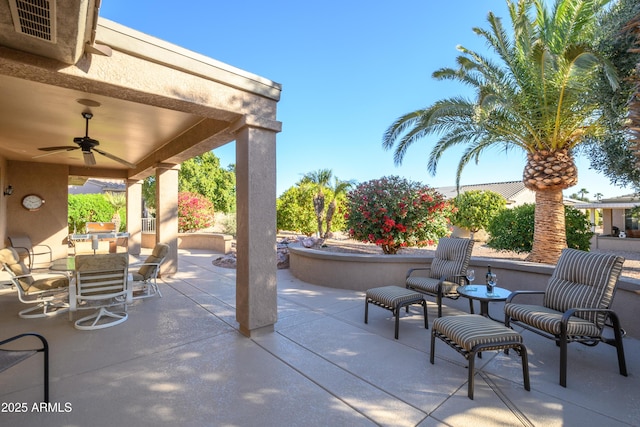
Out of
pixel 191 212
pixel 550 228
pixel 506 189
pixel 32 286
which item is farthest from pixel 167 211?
pixel 506 189

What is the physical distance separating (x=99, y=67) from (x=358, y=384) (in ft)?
13.4

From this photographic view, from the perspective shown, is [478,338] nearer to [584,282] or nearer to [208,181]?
[584,282]

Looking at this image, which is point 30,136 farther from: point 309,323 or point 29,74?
point 309,323

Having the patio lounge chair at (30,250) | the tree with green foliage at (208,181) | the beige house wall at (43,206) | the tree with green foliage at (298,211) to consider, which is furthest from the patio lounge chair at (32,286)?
the tree with green foliage at (208,181)

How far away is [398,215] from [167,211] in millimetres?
6031

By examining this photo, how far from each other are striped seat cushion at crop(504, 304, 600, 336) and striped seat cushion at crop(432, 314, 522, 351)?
0.54 meters

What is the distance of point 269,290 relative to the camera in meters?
4.19

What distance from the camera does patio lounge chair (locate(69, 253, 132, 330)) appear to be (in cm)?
438

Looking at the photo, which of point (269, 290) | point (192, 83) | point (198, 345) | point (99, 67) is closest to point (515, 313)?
point (269, 290)

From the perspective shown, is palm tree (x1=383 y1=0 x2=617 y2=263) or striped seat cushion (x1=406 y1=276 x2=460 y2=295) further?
palm tree (x1=383 y1=0 x2=617 y2=263)

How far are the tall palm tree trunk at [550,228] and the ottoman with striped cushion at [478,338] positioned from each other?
4.79 m

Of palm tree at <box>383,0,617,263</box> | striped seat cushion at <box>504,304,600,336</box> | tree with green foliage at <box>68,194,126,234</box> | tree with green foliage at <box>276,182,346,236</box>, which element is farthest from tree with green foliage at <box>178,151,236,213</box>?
striped seat cushion at <box>504,304,600,336</box>

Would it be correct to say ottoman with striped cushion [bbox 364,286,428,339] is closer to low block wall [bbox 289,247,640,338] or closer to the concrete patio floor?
the concrete patio floor

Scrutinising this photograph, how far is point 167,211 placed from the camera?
7859 mm
